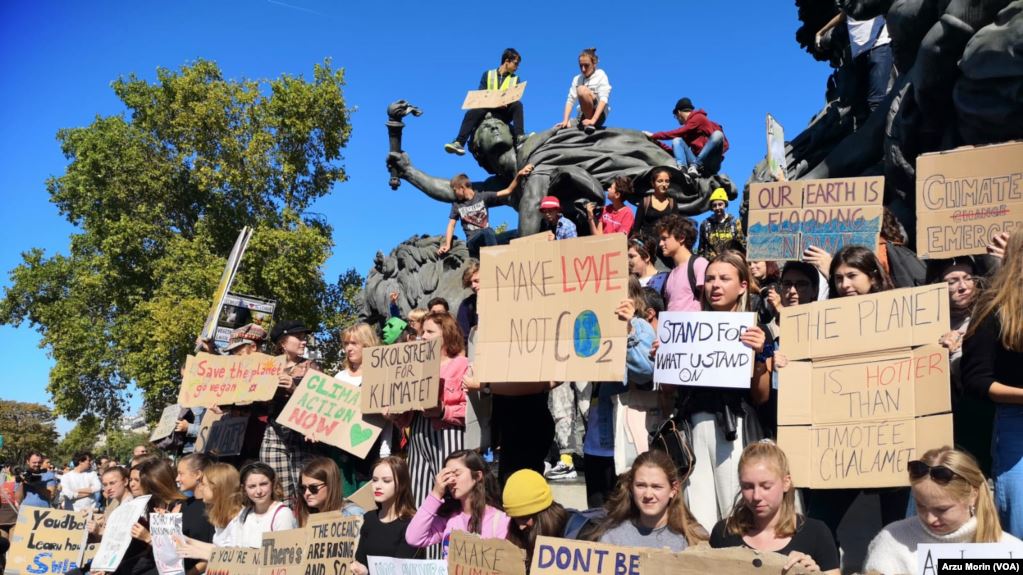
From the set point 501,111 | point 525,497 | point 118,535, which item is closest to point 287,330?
point 118,535

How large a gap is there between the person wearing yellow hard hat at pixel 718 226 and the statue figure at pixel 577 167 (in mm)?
409

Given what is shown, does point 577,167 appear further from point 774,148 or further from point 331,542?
point 331,542

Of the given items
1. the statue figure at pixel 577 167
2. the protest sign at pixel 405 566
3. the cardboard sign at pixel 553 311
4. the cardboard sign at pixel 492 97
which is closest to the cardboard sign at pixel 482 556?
the protest sign at pixel 405 566

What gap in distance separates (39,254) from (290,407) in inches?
1173

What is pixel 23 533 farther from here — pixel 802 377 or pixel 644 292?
pixel 802 377

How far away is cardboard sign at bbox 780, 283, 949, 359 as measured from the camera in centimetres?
410

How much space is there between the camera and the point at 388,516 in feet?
16.7

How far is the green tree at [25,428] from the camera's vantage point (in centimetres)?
6419

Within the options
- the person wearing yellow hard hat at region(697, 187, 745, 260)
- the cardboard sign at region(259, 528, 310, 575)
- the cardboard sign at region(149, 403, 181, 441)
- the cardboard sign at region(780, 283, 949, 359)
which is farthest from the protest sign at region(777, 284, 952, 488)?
the cardboard sign at region(149, 403, 181, 441)

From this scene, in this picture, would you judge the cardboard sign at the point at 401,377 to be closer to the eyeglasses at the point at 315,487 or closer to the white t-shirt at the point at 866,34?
the eyeglasses at the point at 315,487

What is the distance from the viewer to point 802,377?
4332mm

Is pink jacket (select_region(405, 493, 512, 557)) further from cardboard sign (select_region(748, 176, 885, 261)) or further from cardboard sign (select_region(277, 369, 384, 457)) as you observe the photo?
cardboard sign (select_region(748, 176, 885, 261))

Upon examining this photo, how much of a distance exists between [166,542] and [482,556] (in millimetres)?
2596

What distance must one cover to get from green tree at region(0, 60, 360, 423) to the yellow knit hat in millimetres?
25684
